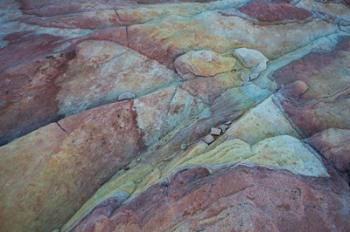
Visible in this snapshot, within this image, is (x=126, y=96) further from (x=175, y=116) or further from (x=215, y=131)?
(x=215, y=131)

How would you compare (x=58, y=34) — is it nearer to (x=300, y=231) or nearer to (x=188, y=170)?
(x=188, y=170)

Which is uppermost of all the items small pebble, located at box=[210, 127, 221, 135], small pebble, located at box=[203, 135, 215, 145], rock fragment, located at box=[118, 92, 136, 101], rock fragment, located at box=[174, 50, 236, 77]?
small pebble, located at box=[210, 127, 221, 135]

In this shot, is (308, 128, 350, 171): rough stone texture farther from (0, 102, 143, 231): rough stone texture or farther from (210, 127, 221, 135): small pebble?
(0, 102, 143, 231): rough stone texture

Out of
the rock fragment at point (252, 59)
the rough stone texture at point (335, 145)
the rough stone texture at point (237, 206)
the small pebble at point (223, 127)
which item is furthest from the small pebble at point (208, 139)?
the rock fragment at point (252, 59)

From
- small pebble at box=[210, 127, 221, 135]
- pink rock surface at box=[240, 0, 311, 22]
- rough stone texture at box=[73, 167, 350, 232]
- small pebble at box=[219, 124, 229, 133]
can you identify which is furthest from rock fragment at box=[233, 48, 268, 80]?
rough stone texture at box=[73, 167, 350, 232]

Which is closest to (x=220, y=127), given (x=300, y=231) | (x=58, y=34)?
(x=300, y=231)

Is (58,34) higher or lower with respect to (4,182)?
higher

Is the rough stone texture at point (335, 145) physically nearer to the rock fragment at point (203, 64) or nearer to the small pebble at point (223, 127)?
the small pebble at point (223, 127)

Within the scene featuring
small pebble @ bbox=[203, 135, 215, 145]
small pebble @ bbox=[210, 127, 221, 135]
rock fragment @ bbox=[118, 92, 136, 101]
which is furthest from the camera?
rock fragment @ bbox=[118, 92, 136, 101]
